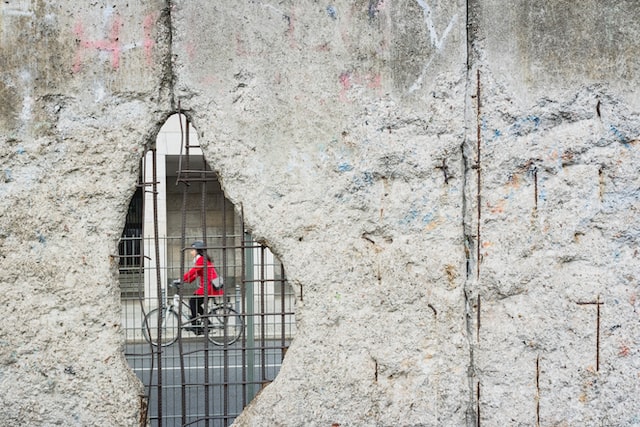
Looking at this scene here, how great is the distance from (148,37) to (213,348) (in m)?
1.51

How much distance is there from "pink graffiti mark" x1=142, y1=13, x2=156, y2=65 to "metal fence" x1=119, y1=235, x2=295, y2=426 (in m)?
0.74

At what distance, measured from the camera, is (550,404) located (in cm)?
295

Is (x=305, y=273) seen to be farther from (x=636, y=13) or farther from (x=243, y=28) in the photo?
(x=636, y=13)

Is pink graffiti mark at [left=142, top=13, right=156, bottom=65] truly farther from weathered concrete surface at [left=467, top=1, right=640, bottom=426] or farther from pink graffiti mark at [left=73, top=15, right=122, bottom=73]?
weathered concrete surface at [left=467, top=1, right=640, bottom=426]

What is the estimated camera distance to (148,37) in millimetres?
2809

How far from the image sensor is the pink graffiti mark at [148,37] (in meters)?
2.81

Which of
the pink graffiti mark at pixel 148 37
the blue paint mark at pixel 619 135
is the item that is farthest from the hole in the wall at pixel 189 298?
the blue paint mark at pixel 619 135

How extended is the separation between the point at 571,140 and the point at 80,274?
206 cm

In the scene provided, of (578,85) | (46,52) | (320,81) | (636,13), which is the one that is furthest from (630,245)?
(46,52)

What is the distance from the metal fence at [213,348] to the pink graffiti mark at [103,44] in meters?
0.75

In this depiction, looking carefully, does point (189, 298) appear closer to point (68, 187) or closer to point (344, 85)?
point (68, 187)

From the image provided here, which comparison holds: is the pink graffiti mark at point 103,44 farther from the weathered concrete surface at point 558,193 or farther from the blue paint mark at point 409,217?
the weathered concrete surface at point 558,193

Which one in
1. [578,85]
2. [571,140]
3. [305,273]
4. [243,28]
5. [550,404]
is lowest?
[550,404]

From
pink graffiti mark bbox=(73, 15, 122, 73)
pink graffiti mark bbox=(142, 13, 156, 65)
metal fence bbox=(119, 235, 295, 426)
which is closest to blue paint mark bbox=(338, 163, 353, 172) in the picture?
metal fence bbox=(119, 235, 295, 426)
